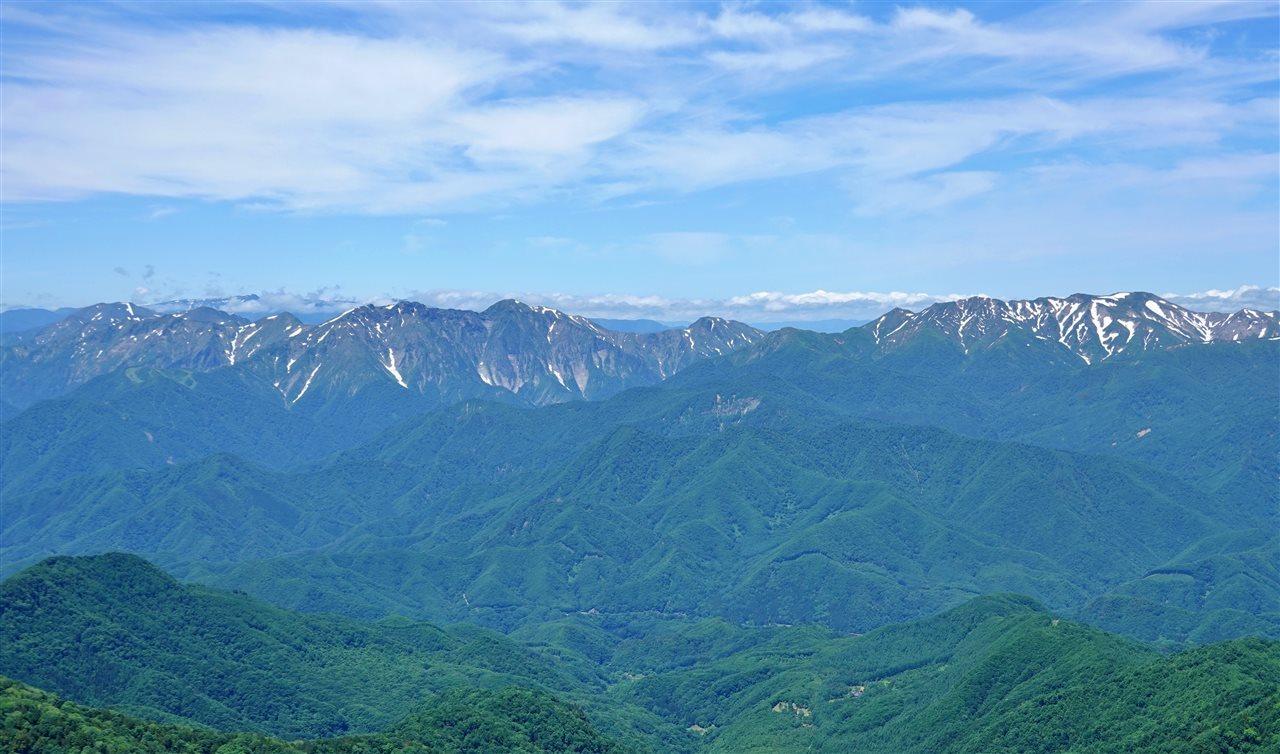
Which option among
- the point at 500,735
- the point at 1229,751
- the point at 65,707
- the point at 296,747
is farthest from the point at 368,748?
the point at 1229,751

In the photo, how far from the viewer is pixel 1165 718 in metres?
198

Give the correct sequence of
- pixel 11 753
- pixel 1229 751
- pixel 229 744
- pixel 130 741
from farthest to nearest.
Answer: pixel 1229 751
pixel 229 744
pixel 130 741
pixel 11 753

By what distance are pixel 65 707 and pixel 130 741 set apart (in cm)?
1266

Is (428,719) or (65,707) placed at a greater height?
(65,707)

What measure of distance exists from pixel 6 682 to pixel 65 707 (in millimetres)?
8501

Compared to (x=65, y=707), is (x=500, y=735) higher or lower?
lower

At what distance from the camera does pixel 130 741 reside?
15538 cm

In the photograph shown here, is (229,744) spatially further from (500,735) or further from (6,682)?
(500,735)

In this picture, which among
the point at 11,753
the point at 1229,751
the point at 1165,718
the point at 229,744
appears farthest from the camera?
the point at 1165,718

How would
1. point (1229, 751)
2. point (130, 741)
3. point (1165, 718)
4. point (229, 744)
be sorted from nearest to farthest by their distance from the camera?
point (130, 741), point (229, 744), point (1229, 751), point (1165, 718)

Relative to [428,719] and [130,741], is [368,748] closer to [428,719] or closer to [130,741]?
[428,719]

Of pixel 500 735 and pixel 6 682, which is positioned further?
pixel 500 735

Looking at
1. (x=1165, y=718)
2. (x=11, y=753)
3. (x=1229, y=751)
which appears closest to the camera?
(x=11, y=753)

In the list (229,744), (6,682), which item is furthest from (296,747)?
(6,682)
